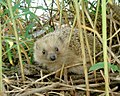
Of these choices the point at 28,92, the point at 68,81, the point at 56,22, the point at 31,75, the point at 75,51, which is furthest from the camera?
the point at 56,22

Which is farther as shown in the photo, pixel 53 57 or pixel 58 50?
pixel 58 50

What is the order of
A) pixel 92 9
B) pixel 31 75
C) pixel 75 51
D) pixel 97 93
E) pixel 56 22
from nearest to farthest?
pixel 97 93, pixel 31 75, pixel 75 51, pixel 92 9, pixel 56 22

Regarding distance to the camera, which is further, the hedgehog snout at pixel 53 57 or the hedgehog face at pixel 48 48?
the hedgehog face at pixel 48 48

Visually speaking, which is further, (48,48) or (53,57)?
(48,48)

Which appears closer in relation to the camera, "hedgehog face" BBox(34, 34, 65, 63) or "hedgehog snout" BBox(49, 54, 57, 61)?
"hedgehog snout" BBox(49, 54, 57, 61)

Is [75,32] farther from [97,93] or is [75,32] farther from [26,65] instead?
[97,93]

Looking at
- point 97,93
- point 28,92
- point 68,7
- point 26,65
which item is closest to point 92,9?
point 68,7
